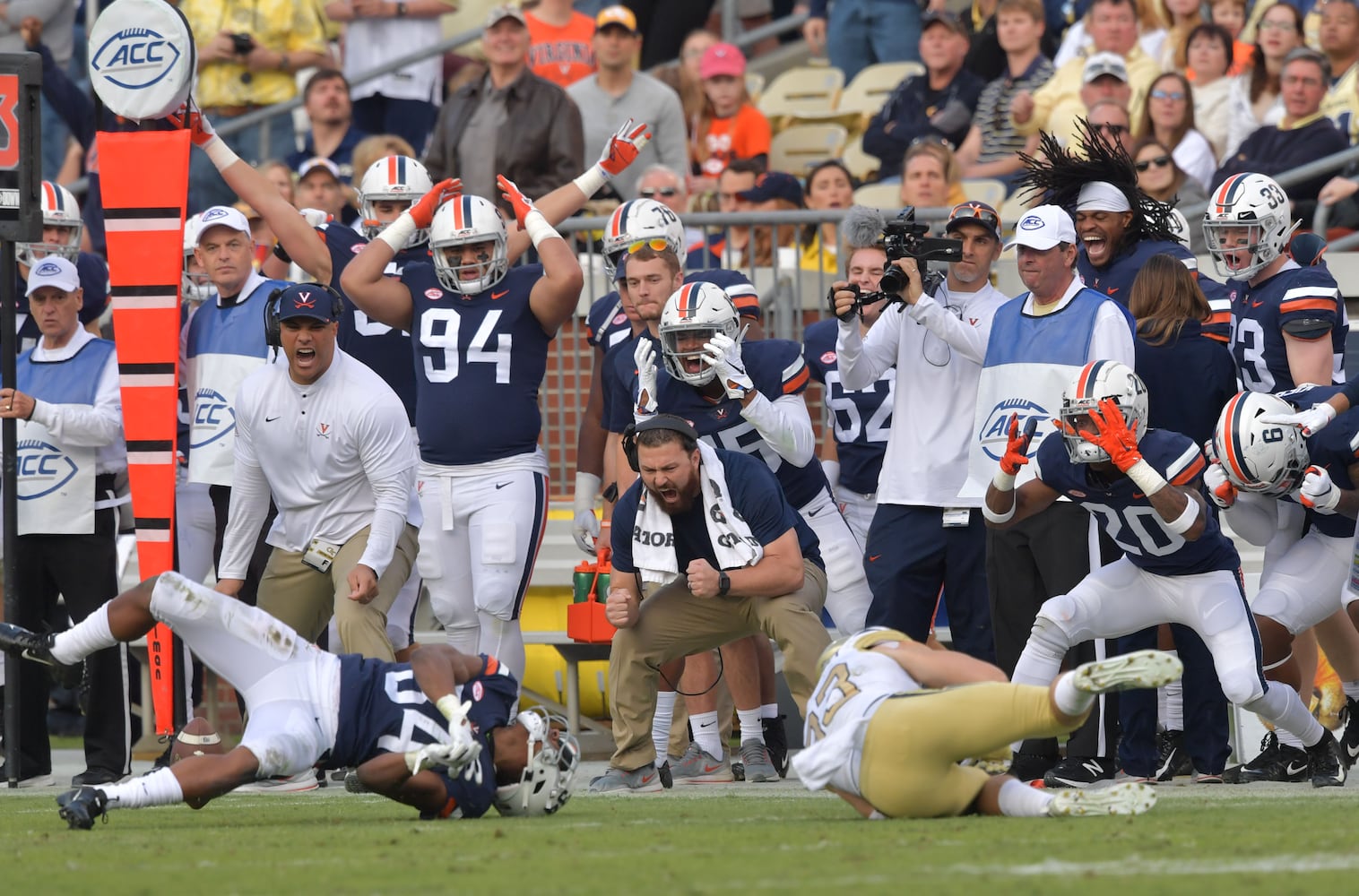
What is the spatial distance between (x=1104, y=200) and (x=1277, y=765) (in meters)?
2.32

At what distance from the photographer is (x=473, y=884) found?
4684 millimetres

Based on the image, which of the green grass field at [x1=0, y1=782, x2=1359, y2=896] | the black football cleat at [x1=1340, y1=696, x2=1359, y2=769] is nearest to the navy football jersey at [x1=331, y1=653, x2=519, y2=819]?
the green grass field at [x1=0, y1=782, x2=1359, y2=896]

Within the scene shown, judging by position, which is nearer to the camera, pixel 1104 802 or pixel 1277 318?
pixel 1104 802

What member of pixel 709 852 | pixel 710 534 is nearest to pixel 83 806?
pixel 709 852

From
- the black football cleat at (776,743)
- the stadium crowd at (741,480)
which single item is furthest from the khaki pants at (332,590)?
the black football cleat at (776,743)

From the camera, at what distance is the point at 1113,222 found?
8.28m

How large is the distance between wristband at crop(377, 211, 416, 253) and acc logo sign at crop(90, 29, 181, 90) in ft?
4.20

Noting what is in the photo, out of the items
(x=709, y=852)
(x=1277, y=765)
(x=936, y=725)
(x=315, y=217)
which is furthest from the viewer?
(x=315, y=217)

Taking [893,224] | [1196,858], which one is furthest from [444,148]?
[1196,858]

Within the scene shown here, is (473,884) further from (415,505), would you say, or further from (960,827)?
(415,505)

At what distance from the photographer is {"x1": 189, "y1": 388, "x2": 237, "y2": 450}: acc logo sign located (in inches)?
351

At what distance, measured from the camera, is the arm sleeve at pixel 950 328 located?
791 centimetres

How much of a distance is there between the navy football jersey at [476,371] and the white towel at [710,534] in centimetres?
93

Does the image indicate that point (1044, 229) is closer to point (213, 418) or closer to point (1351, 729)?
point (1351, 729)
